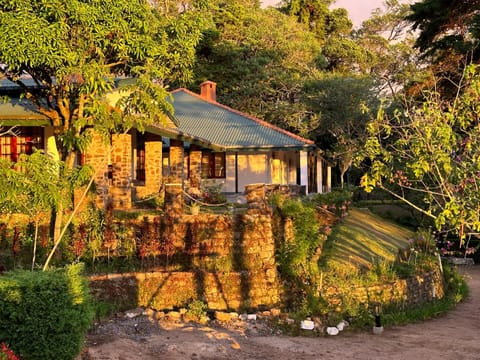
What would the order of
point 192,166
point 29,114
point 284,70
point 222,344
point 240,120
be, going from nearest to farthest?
point 222,344
point 29,114
point 192,166
point 240,120
point 284,70

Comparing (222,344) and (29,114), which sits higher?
(29,114)

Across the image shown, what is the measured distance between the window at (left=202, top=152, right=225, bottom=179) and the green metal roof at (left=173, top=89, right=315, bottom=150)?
3.02ft

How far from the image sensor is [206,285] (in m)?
12.8

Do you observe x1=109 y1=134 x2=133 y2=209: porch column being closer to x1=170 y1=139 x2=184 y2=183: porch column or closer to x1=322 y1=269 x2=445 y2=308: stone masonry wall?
x1=170 y1=139 x2=184 y2=183: porch column

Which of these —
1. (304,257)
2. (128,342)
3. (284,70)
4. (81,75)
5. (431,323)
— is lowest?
(431,323)

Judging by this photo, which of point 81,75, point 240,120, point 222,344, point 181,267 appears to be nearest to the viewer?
point 222,344

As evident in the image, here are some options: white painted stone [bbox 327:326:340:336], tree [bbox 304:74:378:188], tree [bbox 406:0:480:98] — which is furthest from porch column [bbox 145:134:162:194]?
tree [bbox 304:74:378:188]

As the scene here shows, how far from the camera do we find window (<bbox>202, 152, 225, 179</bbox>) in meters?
25.5

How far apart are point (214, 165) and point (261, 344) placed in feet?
50.6

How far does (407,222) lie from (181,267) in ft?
63.1

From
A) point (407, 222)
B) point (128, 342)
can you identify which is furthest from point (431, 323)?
point (407, 222)

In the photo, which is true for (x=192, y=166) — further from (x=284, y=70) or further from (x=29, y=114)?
(x=284, y=70)

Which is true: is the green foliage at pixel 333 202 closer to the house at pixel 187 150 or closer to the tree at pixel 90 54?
the house at pixel 187 150

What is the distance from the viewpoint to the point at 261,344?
10812 millimetres
